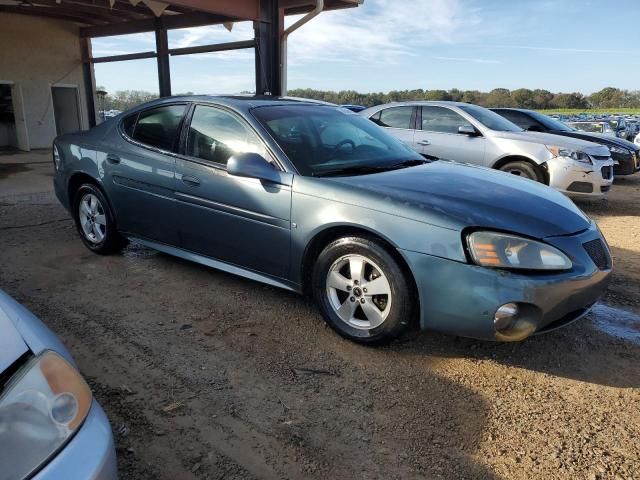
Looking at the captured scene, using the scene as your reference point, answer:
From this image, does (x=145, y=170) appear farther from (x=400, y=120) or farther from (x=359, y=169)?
(x=400, y=120)

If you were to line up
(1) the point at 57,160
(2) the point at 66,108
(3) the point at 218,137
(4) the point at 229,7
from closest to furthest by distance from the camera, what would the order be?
1. (3) the point at 218,137
2. (1) the point at 57,160
3. (4) the point at 229,7
4. (2) the point at 66,108

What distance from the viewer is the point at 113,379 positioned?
273 centimetres

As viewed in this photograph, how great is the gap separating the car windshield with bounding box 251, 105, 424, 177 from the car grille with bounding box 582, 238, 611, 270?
4.49 ft

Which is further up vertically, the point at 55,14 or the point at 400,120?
the point at 55,14

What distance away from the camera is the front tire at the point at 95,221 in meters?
4.59

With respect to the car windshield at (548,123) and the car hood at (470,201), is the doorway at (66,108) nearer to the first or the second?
the car windshield at (548,123)

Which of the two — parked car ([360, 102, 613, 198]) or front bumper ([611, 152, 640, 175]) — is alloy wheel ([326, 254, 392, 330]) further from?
front bumper ([611, 152, 640, 175])

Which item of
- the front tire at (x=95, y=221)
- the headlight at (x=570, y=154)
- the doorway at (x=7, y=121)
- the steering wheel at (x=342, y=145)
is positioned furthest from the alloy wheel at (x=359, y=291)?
the doorway at (x=7, y=121)

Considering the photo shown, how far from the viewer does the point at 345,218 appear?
3.01m

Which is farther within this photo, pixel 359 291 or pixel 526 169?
pixel 526 169

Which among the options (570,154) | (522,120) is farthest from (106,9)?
(570,154)

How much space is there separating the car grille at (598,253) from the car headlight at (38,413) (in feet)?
8.87

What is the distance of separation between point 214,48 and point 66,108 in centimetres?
774

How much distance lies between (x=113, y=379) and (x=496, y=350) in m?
2.28
